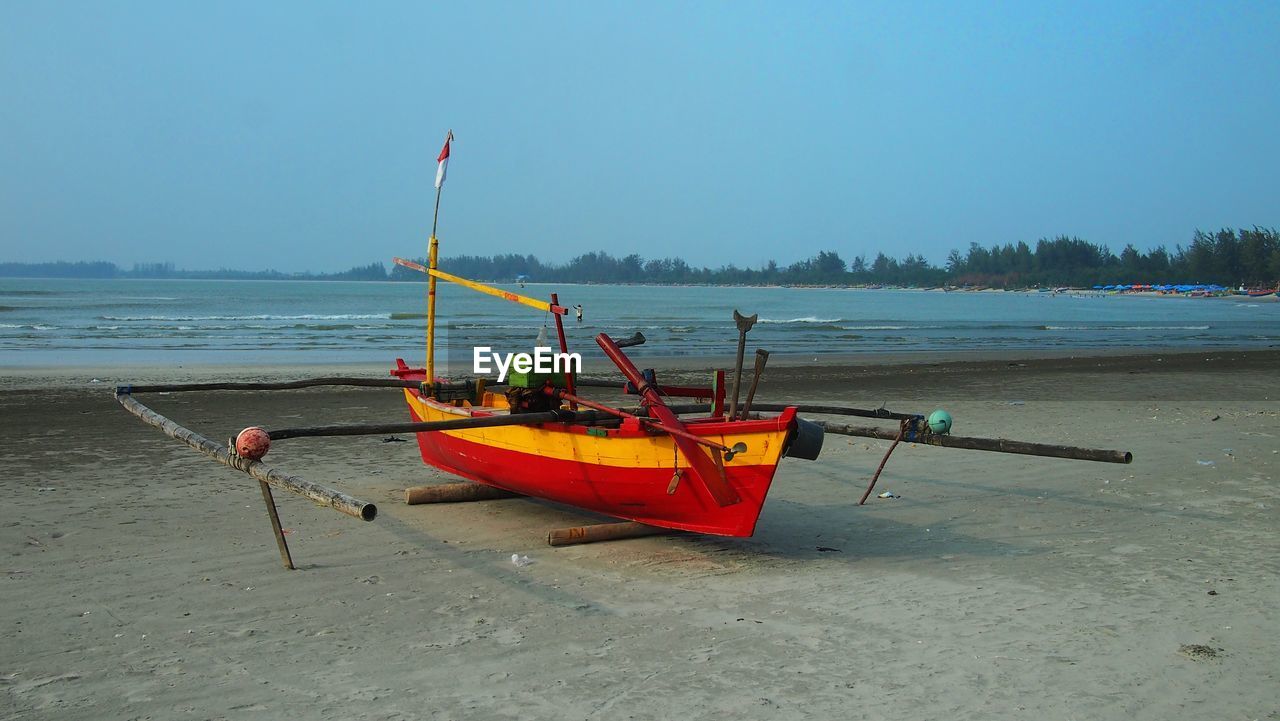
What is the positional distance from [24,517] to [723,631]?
5.36 meters

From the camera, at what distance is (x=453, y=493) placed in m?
8.20

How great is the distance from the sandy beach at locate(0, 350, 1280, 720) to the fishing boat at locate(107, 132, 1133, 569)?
1.02ft

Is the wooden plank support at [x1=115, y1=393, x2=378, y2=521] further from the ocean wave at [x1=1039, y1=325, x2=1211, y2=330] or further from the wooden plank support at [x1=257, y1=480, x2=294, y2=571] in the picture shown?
the ocean wave at [x1=1039, y1=325, x2=1211, y2=330]

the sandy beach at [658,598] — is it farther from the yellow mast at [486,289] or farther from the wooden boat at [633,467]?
the yellow mast at [486,289]

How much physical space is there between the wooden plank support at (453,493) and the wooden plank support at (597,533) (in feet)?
4.77

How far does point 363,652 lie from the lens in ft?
15.9

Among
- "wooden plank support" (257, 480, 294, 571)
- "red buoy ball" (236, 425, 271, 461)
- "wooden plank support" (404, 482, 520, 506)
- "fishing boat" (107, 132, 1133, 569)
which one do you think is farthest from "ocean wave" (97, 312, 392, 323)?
"red buoy ball" (236, 425, 271, 461)

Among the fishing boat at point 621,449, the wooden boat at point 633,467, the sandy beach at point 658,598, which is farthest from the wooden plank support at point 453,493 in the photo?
the wooden boat at point 633,467

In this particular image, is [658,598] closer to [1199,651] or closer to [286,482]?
[286,482]

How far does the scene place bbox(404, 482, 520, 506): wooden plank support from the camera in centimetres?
809

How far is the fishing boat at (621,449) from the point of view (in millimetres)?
6020

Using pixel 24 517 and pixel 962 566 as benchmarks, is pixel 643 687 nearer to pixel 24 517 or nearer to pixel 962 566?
pixel 962 566

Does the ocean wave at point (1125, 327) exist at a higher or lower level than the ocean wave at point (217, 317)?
lower

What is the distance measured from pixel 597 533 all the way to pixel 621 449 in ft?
2.20
